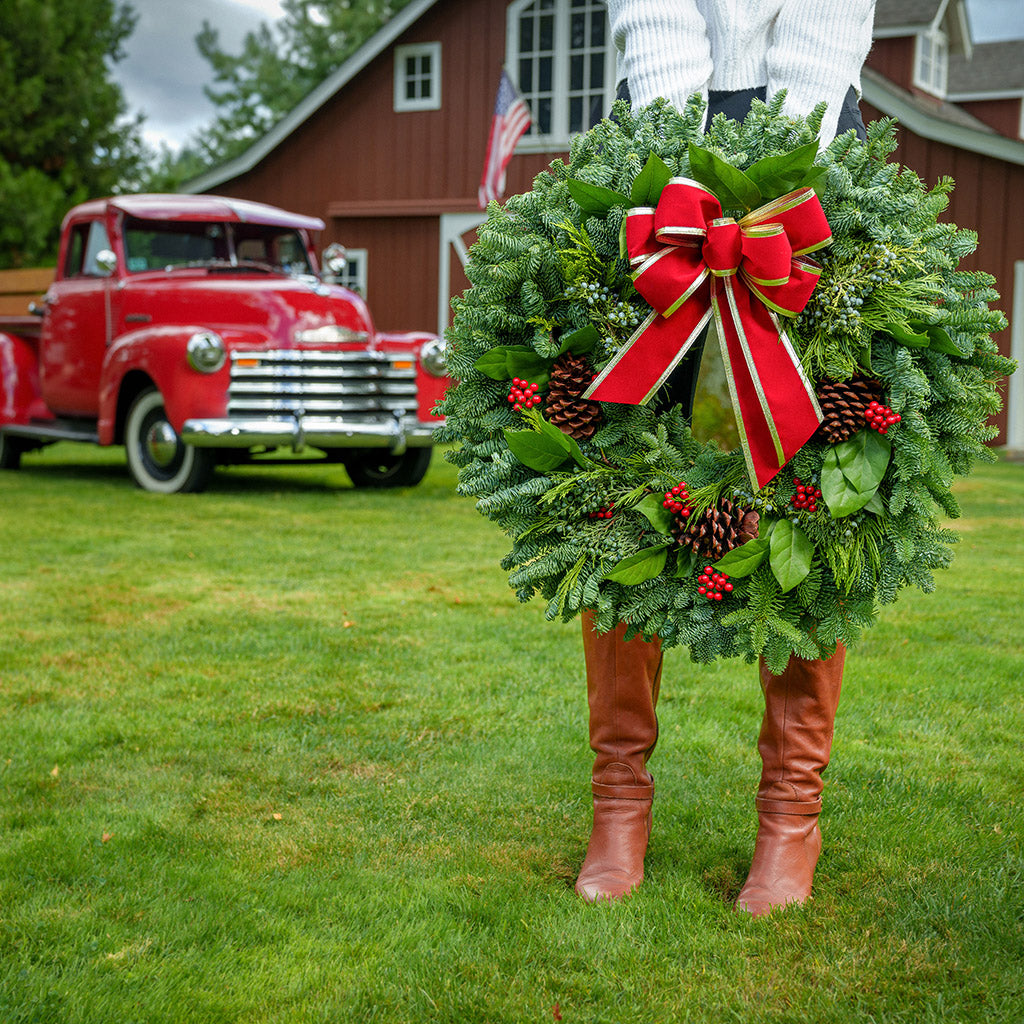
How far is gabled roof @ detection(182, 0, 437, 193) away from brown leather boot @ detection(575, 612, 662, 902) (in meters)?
15.0

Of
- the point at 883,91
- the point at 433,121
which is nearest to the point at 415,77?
the point at 433,121

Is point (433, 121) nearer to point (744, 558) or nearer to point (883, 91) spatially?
point (883, 91)

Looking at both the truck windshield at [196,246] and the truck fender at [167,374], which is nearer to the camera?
the truck fender at [167,374]

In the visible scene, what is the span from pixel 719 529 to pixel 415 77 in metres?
15.4

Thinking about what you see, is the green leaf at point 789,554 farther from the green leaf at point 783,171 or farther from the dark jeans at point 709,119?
the green leaf at point 783,171

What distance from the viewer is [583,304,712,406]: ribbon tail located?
71.8 inches

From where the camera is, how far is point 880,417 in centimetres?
177

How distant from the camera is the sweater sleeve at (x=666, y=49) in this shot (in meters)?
2.00

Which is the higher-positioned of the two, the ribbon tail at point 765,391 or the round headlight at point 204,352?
the round headlight at point 204,352

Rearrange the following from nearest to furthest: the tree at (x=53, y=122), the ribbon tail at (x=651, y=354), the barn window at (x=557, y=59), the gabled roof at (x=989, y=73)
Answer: the ribbon tail at (x=651, y=354)
the barn window at (x=557, y=59)
the gabled roof at (x=989, y=73)
the tree at (x=53, y=122)

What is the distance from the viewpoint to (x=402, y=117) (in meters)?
16.0

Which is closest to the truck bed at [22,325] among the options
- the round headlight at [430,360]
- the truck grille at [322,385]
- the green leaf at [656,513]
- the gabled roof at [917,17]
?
the truck grille at [322,385]

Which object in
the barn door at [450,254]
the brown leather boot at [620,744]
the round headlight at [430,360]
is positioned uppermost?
the barn door at [450,254]

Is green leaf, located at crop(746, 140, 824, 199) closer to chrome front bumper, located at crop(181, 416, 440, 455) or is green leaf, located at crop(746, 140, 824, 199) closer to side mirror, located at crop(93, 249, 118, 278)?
chrome front bumper, located at crop(181, 416, 440, 455)
